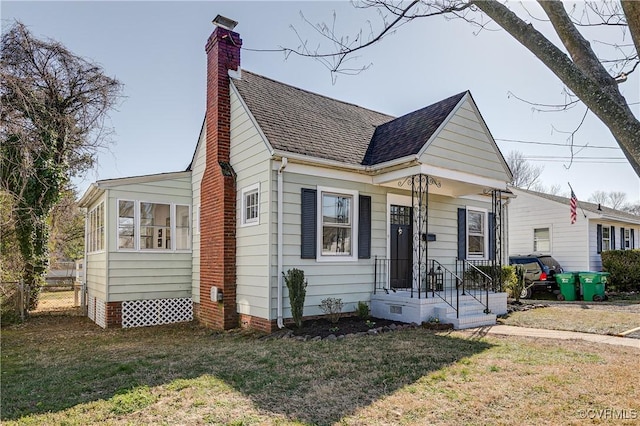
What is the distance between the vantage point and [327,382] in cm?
509

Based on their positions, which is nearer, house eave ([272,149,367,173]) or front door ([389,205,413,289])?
house eave ([272,149,367,173])

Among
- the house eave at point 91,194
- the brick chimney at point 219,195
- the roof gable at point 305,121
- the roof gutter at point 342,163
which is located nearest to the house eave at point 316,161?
the roof gutter at point 342,163

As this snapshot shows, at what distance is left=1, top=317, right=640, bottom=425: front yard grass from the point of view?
4.11 metres

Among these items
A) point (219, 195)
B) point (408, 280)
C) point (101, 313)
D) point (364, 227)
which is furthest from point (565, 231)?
point (101, 313)

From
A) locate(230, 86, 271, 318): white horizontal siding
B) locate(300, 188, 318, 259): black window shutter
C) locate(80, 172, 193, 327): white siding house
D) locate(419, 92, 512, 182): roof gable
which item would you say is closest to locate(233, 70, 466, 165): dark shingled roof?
locate(419, 92, 512, 182): roof gable

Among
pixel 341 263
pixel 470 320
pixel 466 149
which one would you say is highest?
pixel 466 149

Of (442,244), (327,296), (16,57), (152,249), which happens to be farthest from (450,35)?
(16,57)

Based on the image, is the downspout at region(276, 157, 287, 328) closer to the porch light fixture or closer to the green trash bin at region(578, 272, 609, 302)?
the porch light fixture

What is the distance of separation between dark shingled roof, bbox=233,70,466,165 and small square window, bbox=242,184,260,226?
1212mm

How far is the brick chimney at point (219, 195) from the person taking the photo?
369 inches

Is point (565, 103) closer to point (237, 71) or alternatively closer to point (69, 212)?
point (237, 71)

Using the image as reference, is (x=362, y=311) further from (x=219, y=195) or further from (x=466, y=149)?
(x=466, y=149)

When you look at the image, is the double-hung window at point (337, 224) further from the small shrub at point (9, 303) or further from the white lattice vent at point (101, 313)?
the small shrub at point (9, 303)

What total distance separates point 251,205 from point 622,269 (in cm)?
1583
